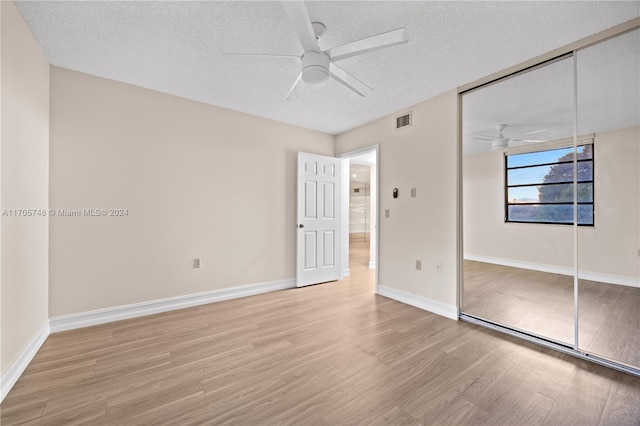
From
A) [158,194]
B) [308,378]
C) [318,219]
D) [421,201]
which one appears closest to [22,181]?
[158,194]

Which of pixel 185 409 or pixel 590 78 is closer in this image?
pixel 185 409

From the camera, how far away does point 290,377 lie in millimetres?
1909

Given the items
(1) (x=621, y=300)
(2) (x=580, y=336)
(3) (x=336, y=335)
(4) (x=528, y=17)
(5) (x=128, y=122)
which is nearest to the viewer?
(4) (x=528, y=17)

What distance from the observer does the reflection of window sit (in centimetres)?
216

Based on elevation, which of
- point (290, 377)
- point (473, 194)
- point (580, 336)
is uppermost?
point (473, 194)

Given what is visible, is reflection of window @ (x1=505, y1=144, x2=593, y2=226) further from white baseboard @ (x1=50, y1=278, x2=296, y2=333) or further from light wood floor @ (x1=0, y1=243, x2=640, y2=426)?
white baseboard @ (x1=50, y1=278, x2=296, y2=333)

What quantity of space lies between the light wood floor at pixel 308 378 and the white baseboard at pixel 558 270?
67cm

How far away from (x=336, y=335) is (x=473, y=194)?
7.09ft

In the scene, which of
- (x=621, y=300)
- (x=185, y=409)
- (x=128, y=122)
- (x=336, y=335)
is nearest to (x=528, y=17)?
(x=621, y=300)

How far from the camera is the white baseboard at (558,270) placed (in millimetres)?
2010

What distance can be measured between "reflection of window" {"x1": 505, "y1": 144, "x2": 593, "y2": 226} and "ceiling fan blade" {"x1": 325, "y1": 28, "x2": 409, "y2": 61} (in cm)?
177

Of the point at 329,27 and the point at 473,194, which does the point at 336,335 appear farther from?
the point at 329,27

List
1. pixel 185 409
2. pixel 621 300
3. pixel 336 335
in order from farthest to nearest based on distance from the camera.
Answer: pixel 336 335 < pixel 621 300 < pixel 185 409

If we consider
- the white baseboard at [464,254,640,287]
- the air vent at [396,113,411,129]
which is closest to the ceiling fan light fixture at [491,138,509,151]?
the air vent at [396,113,411,129]
